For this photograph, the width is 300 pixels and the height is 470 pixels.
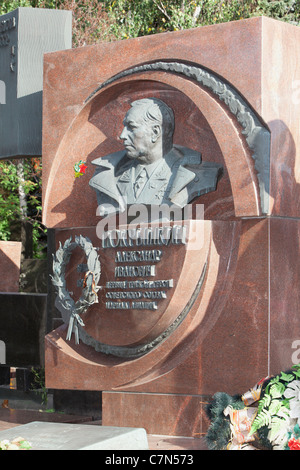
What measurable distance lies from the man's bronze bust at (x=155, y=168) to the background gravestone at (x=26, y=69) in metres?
2.52

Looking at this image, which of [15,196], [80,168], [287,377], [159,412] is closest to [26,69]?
[80,168]

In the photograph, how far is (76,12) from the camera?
18.9 m

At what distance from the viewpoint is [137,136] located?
8758 millimetres

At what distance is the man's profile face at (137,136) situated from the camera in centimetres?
875

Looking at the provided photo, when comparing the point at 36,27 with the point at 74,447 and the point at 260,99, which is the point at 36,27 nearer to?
the point at 260,99

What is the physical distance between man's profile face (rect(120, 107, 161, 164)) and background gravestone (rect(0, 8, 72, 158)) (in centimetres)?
254

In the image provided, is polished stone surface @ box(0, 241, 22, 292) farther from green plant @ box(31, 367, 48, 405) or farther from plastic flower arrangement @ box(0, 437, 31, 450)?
plastic flower arrangement @ box(0, 437, 31, 450)

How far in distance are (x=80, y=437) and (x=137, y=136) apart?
152 inches

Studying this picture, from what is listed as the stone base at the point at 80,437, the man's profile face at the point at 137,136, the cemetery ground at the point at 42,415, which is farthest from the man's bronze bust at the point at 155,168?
the stone base at the point at 80,437

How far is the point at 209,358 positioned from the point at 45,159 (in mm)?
3050

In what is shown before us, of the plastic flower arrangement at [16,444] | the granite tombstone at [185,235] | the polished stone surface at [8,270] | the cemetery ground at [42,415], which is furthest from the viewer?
the polished stone surface at [8,270]

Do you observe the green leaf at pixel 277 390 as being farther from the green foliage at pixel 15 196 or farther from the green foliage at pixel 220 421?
the green foliage at pixel 15 196

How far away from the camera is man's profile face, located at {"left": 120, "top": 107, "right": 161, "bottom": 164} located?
344 inches

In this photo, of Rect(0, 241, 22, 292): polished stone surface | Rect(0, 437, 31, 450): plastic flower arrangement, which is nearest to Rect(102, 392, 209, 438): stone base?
Rect(0, 437, 31, 450): plastic flower arrangement
